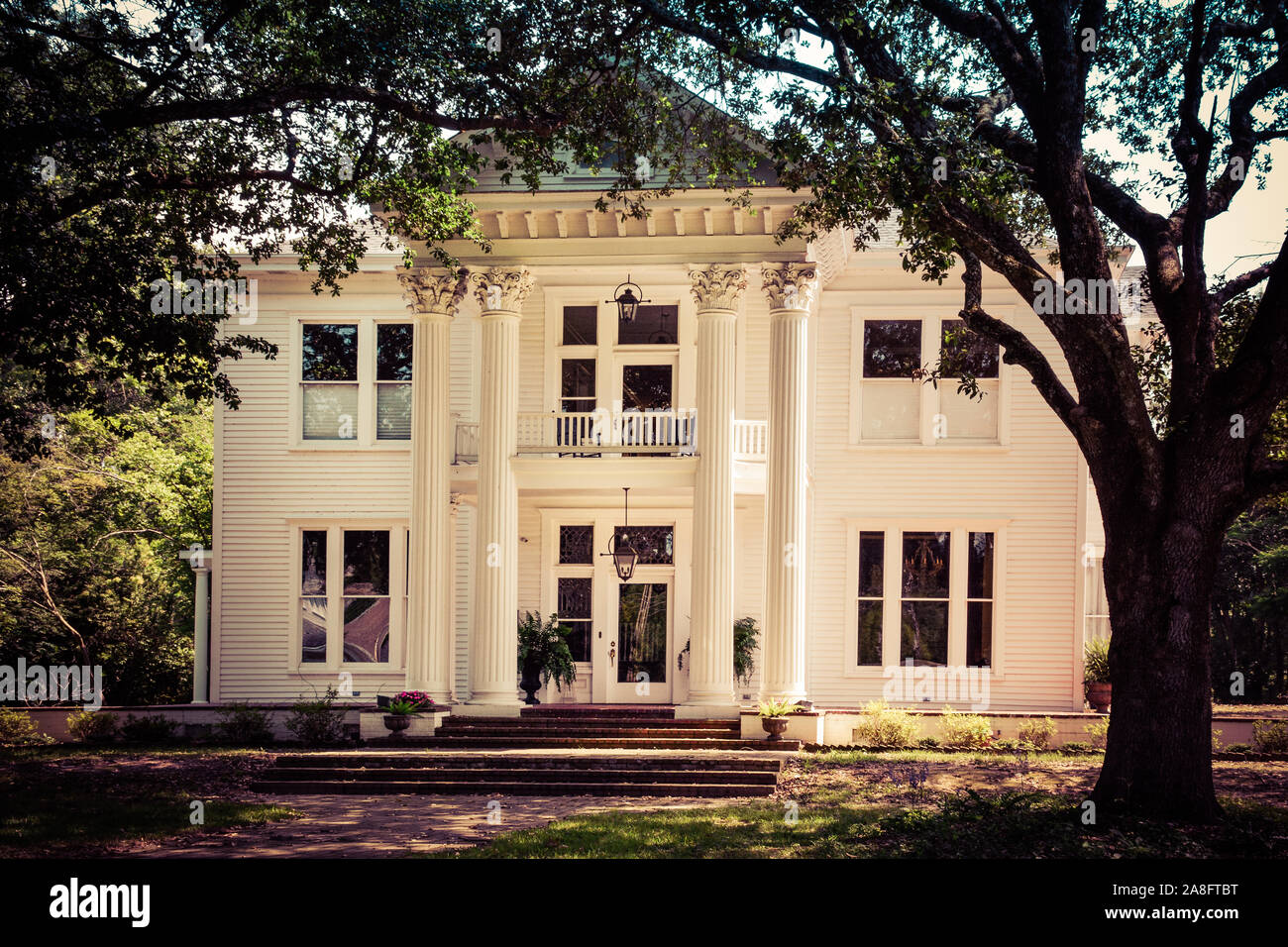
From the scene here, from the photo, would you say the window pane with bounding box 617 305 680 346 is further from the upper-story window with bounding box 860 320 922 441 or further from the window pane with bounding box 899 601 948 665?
the window pane with bounding box 899 601 948 665

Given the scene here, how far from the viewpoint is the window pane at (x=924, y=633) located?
21672mm

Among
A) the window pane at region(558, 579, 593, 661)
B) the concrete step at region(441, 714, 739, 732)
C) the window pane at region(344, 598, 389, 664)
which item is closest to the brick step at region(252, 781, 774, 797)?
the concrete step at region(441, 714, 739, 732)

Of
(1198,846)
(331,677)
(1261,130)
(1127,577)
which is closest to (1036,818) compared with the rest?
(1198,846)

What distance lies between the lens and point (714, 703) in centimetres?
A: 1808

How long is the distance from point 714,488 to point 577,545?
3999 millimetres

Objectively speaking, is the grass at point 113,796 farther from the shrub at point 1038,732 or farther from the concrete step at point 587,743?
the shrub at point 1038,732

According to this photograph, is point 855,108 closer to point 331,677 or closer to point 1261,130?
point 1261,130

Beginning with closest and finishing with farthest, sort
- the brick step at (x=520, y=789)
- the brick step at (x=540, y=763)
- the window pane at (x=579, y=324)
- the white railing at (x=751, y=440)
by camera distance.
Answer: the brick step at (x=520, y=789) → the brick step at (x=540, y=763) → the white railing at (x=751, y=440) → the window pane at (x=579, y=324)

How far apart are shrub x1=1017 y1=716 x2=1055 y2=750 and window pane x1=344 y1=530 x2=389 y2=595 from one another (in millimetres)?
11246

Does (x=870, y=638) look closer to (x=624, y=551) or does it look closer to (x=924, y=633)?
(x=924, y=633)

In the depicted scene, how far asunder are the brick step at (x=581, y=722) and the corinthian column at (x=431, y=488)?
93 centimetres

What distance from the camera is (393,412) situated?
886 inches

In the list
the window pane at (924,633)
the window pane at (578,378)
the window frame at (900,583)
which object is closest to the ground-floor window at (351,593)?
the window pane at (578,378)

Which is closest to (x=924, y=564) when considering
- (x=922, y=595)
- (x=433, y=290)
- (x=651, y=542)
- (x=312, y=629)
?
(x=922, y=595)
